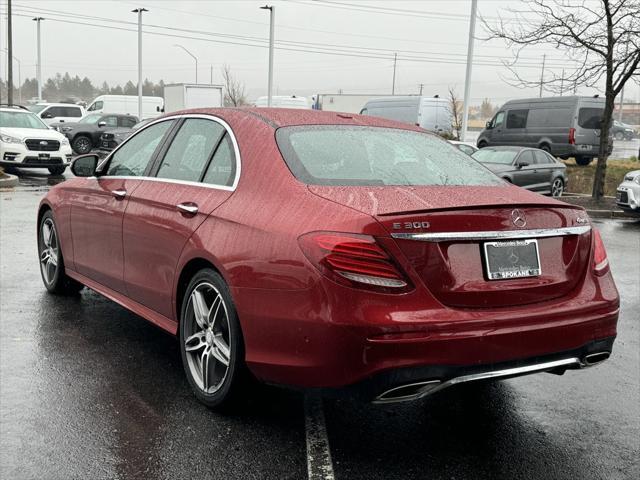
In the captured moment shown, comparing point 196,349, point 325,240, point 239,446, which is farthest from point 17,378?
point 325,240

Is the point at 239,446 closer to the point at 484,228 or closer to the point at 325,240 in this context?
the point at 325,240

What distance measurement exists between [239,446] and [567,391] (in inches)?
83.8

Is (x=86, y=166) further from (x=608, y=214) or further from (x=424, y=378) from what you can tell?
(x=608, y=214)

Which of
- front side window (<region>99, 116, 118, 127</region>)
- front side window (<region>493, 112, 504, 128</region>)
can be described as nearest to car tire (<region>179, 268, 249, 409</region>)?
front side window (<region>493, 112, 504, 128</region>)

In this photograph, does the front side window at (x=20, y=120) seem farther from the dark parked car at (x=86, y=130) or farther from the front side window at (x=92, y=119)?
the front side window at (x=92, y=119)

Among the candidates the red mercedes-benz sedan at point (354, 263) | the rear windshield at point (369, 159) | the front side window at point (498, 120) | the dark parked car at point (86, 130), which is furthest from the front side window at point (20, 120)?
the rear windshield at point (369, 159)

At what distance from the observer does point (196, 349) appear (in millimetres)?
3736

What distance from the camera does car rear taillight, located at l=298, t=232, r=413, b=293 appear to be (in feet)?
9.28

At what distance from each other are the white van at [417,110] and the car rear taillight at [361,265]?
979 inches

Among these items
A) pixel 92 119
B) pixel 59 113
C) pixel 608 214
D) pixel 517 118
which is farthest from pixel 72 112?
pixel 608 214

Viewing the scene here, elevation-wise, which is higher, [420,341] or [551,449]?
[420,341]

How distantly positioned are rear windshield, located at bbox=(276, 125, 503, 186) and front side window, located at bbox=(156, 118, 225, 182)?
55 cm

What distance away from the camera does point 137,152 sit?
15.8 ft

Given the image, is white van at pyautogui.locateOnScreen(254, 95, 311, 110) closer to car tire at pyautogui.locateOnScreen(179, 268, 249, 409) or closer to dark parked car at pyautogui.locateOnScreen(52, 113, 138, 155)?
dark parked car at pyautogui.locateOnScreen(52, 113, 138, 155)
